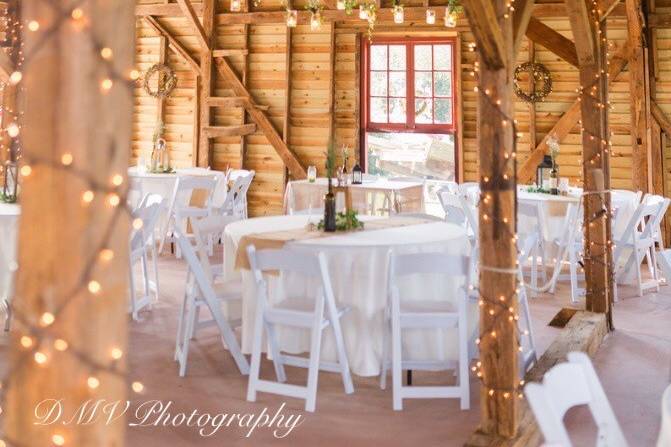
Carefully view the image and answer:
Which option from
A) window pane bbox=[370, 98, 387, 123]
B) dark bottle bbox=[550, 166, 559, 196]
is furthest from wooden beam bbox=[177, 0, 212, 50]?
dark bottle bbox=[550, 166, 559, 196]

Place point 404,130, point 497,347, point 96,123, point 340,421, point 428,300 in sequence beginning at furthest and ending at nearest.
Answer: point 404,130, point 428,300, point 340,421, point 497,347, point 96,123

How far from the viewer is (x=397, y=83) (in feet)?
33.9

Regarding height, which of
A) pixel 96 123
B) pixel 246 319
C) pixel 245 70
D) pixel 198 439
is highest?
pixel 245 70

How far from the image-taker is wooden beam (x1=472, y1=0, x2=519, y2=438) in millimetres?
3080

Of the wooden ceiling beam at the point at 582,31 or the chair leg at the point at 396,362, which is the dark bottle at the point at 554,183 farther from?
the chair leg at the point at 396,362

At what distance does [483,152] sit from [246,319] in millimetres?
1886

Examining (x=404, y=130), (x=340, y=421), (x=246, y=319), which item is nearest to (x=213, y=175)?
(x=404, y=130)

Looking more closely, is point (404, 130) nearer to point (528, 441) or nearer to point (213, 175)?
point (213, 175)

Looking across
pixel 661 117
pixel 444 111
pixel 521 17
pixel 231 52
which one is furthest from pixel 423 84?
pixel 521 17

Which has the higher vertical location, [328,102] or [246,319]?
[328,102]

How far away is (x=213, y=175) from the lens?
9141 millimetres

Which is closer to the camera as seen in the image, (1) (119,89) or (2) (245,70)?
(1) (119,89)

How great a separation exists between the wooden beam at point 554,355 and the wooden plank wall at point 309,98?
5126 millimetres

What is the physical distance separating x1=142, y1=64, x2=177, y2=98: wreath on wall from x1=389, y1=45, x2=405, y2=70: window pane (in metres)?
3.77
